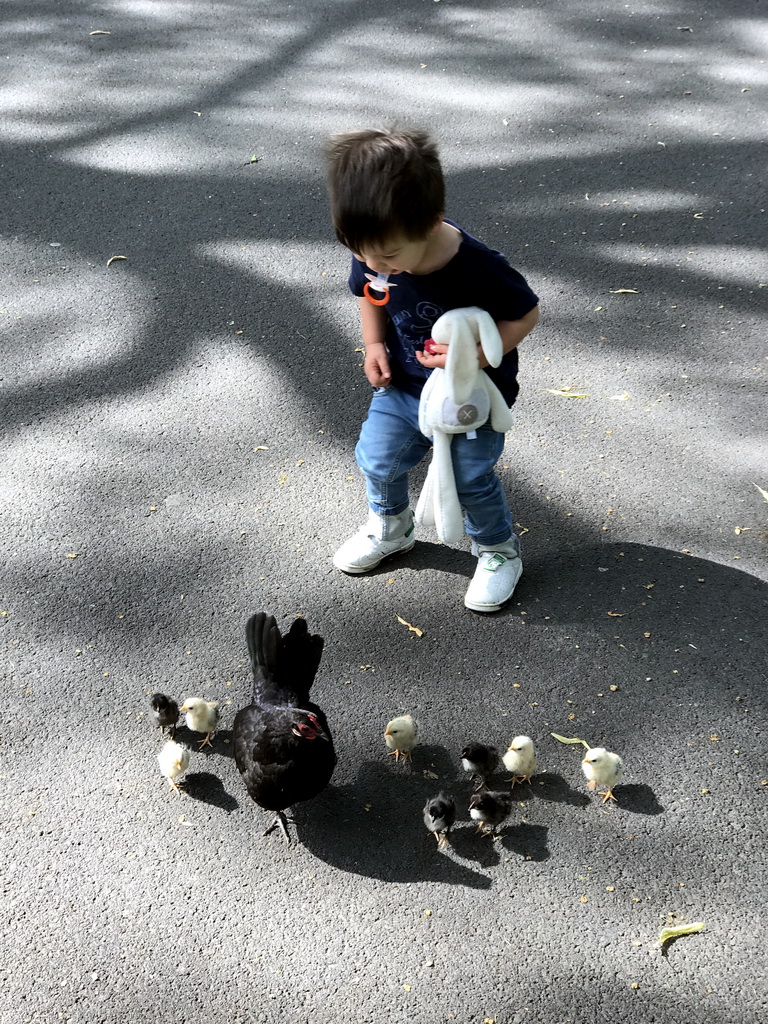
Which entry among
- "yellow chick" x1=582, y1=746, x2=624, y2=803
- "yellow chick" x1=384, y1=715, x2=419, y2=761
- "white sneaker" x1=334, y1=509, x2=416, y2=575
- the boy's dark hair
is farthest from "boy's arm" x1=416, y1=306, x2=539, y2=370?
"yellow chick" x1=582, y1=746, x2=624, y2=803

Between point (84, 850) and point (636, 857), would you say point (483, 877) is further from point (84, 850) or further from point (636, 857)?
point (84, 850)

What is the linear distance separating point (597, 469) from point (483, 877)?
187cm

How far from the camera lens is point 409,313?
2729mm

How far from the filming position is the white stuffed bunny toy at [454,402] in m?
2.59

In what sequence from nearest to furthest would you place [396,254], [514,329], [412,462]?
[396,254] < [514,329] < [412,462]

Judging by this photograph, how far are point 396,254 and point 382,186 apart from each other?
203 millimetres

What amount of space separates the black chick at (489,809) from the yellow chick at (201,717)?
2.69ft

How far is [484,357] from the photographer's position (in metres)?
2.69

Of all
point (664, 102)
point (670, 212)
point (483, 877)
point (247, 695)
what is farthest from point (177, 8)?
point (483, 877)

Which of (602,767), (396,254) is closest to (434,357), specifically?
(396,254)

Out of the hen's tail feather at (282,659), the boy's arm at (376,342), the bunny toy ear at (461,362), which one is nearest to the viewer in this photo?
the bunny toy ear at (461,362)

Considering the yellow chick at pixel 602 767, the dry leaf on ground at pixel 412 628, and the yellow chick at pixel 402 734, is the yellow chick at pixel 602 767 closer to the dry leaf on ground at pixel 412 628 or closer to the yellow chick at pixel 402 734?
the yellow chick at pixel 402 734

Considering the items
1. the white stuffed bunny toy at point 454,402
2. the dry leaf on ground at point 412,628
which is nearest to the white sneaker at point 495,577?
the dry leaf on ground at point 412,628

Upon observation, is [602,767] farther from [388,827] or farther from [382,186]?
[382,186]
